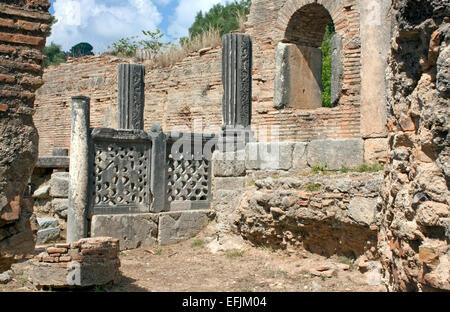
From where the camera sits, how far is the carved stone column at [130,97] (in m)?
10.5

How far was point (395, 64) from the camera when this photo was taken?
2.90 metres

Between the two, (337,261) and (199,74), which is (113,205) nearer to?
(337,261)

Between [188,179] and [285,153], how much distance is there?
2065mm

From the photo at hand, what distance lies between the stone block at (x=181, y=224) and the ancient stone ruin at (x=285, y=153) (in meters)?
0.02

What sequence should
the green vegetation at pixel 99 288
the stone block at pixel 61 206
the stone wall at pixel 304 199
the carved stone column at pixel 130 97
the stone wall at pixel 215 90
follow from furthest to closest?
1. the carved stone column at pixel 130 97
2. the stone wall at pixel 215 90
3. the stone block at pixel 61 206
4. the stone wall at pixel 304 199
5. the green vegetation at pixel 99 288

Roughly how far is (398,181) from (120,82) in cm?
858

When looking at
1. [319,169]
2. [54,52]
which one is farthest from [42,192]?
[54,52]

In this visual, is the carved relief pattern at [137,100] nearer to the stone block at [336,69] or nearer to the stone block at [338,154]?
the stone block at [336,69]

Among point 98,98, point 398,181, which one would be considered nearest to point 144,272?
point 398,181

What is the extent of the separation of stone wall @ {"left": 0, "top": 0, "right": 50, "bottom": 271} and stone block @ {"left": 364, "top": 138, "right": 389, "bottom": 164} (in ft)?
14.1

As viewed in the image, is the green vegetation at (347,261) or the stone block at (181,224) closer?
the green vegetation at (347,261)

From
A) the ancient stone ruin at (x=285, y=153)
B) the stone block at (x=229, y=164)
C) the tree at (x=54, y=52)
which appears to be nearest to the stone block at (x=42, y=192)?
the ancient stone ruin at (x=285, y=153)

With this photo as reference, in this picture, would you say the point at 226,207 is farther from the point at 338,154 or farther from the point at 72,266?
the point at 72,266

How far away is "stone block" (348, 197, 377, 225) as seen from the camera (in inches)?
217
